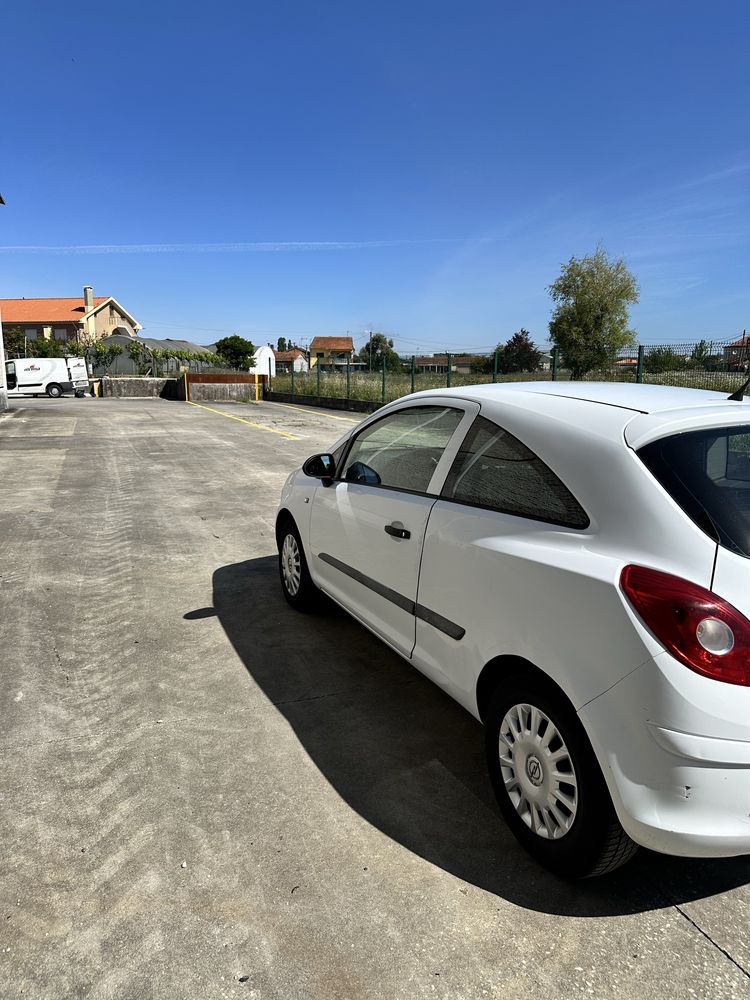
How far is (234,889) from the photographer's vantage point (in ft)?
7.33

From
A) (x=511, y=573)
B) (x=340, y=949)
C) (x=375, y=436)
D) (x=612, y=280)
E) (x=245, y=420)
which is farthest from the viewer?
(x=612, y=280)

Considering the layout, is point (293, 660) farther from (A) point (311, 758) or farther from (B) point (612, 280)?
(B) point (612, 280)

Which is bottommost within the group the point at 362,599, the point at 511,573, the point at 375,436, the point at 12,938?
the point at 12,938

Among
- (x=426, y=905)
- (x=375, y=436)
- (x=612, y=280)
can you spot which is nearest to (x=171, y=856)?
(x=426, y=905)

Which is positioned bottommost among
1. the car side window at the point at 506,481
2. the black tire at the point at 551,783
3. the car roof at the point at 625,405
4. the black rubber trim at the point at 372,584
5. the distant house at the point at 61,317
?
the black tire at the point at 551,783

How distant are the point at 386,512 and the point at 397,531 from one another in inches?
7.3

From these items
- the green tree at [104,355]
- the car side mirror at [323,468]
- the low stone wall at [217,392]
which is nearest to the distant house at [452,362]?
the low stone wall at [217,392]

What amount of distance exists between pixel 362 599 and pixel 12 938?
6.63 ft

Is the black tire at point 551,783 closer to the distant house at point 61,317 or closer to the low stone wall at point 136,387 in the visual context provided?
the low stone wall at point 136,387

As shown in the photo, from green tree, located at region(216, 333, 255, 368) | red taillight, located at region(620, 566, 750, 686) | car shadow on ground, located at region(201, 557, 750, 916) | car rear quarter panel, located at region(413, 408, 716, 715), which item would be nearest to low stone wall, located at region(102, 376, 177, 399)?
car shadow on ground, located at region(201, 557, 750, 916)

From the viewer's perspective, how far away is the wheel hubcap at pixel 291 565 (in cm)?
466

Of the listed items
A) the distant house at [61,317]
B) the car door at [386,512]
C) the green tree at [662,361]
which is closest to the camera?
the car door at [386,512]

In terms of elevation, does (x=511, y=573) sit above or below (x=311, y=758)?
above

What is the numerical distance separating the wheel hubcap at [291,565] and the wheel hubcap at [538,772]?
243 cm
